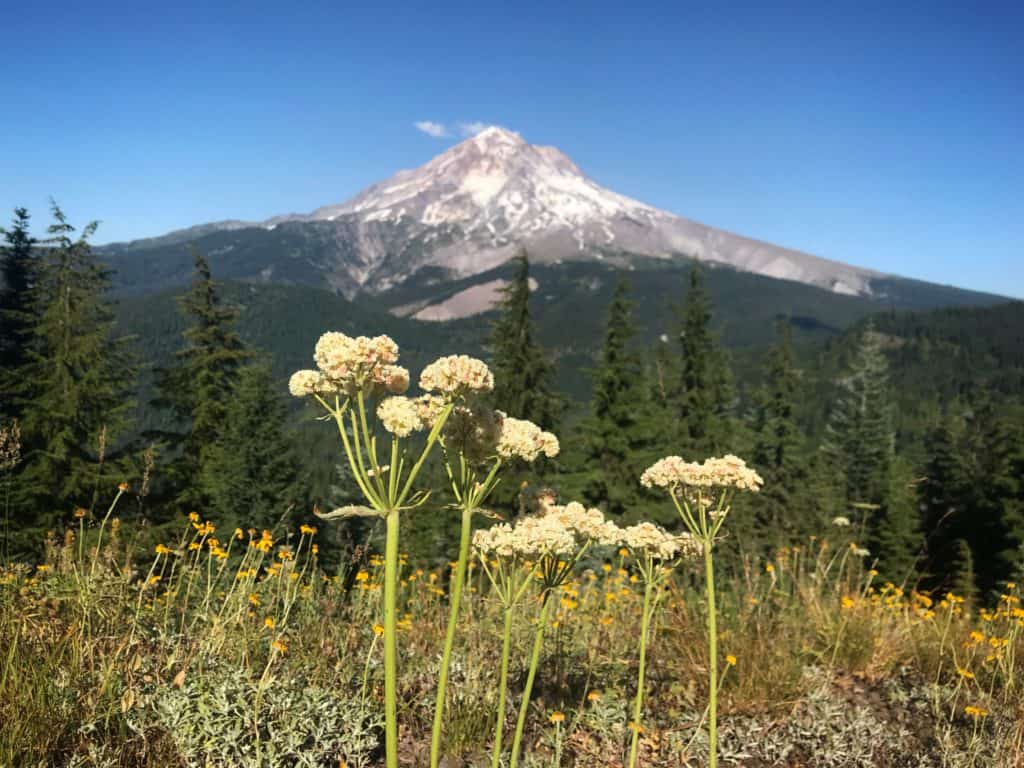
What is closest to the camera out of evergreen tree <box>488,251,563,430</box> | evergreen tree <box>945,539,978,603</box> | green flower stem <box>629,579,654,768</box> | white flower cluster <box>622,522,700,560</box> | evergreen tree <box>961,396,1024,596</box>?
green flower stem <box>629,579,654,768</box>

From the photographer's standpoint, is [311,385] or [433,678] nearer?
[311,385]

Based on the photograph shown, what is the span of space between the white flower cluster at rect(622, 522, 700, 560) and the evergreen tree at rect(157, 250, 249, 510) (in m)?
22.9

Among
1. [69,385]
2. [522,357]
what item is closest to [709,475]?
→ [69,385]

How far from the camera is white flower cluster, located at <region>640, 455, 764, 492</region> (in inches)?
130

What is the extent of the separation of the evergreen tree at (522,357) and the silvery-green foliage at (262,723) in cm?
2574

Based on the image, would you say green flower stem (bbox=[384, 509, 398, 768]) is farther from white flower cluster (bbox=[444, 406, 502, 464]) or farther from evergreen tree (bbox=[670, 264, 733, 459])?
evergreen tree (bbox=[670, 264, 733, 459])

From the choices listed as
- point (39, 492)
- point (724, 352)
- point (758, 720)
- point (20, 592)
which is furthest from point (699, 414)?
point (20, 592)

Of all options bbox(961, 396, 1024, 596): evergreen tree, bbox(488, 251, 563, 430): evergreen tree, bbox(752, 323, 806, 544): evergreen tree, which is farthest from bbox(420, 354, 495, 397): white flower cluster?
bbox(752, 323, 806, 544): evergreen tree

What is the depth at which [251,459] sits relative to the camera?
68.9ft

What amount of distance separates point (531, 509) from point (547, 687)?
2.08 metres

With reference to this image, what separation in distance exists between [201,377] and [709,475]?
24.7 metres

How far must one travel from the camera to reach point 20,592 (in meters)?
4.24

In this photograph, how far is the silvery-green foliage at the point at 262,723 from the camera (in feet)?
10.6

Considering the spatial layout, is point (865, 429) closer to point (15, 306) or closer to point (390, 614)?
point (15, 306)
